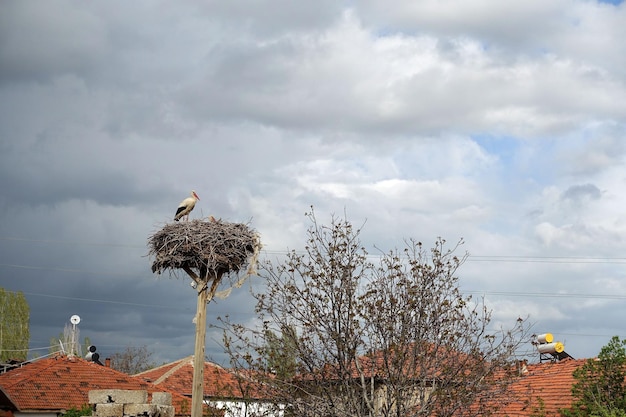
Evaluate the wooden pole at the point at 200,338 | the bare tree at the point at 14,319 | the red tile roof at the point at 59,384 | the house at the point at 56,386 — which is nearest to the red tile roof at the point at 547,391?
the wooden pole at the point at 200,338

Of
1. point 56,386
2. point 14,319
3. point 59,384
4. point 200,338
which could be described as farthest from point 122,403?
point 14,319

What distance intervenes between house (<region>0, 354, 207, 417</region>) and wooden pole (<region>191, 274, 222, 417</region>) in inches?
357

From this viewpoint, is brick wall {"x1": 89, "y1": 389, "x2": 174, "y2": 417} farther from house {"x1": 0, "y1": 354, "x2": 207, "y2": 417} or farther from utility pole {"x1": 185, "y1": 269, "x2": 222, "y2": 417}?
house {"x1": 0, "y1": 354, "x2": 207, "y2": 417}

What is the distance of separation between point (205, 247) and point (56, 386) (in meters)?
15.9

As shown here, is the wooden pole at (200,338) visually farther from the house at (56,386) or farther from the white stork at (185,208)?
the house at (56,386)

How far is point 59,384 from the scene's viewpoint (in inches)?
1197

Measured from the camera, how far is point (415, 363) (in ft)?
44.7

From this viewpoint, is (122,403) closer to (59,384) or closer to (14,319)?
(59,384)

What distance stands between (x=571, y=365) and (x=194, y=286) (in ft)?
37.6

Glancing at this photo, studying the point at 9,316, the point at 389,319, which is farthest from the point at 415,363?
the point at 9,316

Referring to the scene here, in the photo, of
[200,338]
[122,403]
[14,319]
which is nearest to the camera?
[122,403]

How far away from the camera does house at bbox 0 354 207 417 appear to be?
28188 mm

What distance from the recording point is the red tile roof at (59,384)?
28456 mm

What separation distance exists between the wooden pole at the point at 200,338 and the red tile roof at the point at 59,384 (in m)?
9.75
